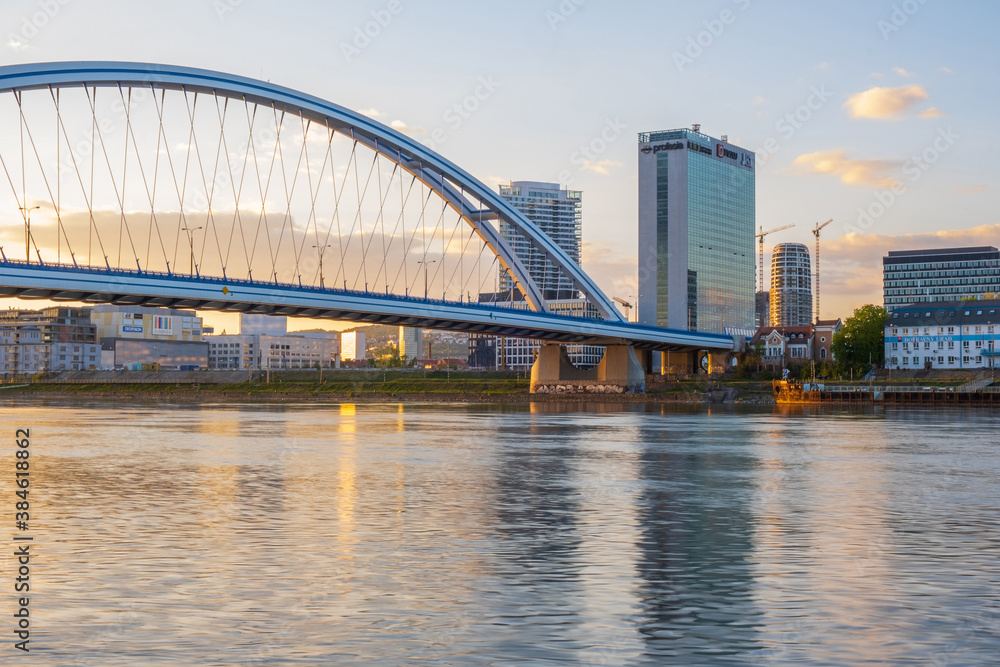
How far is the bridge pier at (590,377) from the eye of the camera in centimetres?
11900

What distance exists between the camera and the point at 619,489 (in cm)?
2498

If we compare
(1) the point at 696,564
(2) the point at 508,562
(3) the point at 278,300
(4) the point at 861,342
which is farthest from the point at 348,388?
(1) the point at 696,564

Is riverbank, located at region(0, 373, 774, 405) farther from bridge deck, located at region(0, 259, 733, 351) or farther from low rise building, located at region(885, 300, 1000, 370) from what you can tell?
low rise building, located at region(885, 300, 1000, 370)

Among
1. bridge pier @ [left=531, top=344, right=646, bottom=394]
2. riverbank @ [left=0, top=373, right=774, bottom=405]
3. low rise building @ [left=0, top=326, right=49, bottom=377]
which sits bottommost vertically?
riverbank @ [left=0, top=373, right=774, bottom=405]

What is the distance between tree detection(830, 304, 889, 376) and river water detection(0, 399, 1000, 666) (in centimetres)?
9505

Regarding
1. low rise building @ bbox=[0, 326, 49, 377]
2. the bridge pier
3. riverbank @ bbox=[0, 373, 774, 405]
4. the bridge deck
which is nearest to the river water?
the bridge deck

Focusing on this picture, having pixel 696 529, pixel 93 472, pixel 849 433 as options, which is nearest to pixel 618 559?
pixel 696 529

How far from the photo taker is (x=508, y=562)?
14.6 meters

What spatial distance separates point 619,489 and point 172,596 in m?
14.6

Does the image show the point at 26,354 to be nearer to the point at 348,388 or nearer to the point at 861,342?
the point at 348,388

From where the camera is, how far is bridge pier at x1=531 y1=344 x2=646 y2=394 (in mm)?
119000

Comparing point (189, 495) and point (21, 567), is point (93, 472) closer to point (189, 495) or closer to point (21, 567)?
point (189, 495)

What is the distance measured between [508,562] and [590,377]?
107027 millimetres

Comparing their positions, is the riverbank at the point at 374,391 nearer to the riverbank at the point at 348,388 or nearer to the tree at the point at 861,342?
the riverbank at the point at 348,388
